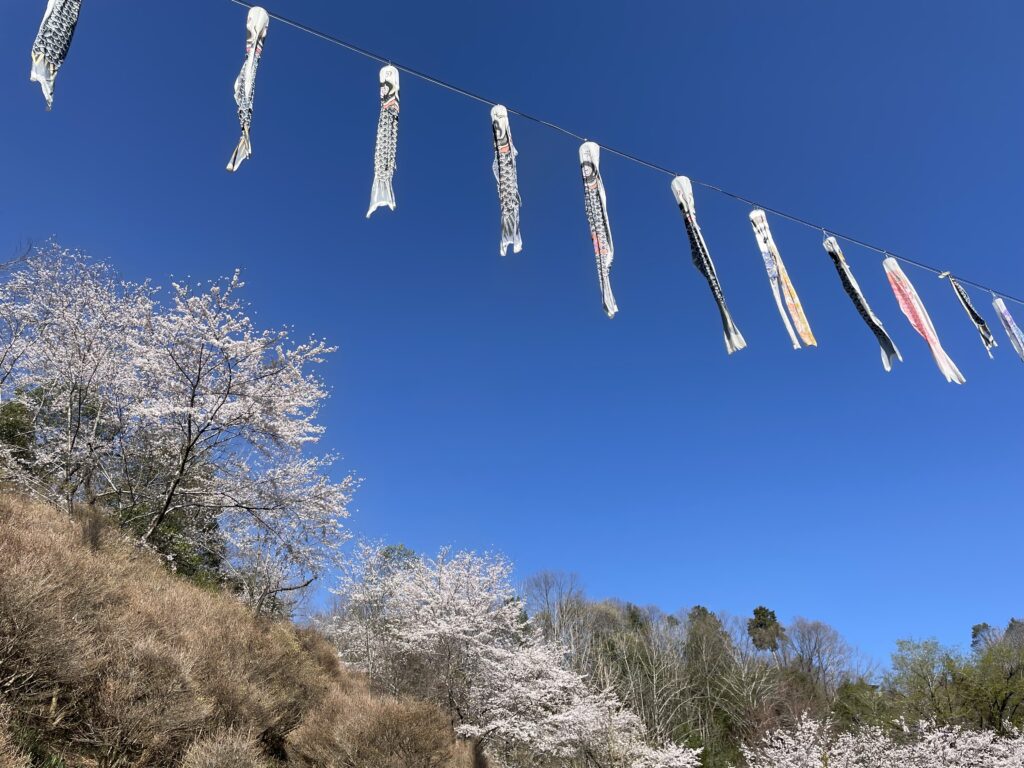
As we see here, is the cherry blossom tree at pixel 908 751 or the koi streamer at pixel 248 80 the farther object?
the cherry blossom tree at pixel 908 751

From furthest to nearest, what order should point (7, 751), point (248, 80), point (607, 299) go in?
point (607, 299) → point (248, 80) → point (7, 751)

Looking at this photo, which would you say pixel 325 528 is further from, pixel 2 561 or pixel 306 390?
pixel 2 561

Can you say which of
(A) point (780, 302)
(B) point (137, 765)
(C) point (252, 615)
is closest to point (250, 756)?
(B) point (137, 765)

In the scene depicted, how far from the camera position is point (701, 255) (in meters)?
5.89

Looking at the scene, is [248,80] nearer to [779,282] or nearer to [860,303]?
[779,282]

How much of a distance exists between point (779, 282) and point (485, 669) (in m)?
14.0

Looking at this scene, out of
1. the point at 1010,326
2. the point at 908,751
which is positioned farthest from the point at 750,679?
the point at 1010,326

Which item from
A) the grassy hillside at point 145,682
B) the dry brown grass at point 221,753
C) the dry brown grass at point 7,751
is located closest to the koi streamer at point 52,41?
the grassy hillside at point 145,682

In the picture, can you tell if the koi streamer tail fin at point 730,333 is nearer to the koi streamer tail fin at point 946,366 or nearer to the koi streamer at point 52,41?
the koi streamer tail fin at point 946,366

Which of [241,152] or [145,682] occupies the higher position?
[241,152]

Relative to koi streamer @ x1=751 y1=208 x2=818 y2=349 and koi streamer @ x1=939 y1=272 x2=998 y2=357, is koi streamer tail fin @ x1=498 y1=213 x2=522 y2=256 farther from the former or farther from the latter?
koi streamer @ x1=939 y1=272 x2=998 y2=357

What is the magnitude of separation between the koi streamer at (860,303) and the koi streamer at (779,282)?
3.30 ft

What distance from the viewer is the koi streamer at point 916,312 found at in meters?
6.73

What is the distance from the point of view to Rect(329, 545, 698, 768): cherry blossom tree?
610 inches
